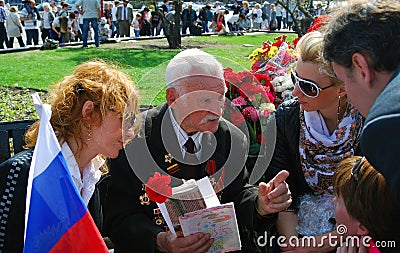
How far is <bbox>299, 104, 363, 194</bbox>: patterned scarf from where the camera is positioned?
9.20 ft

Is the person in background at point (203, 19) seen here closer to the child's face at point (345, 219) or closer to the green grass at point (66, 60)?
the green grass at point (66, 60)

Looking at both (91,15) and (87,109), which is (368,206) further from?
(91,15)

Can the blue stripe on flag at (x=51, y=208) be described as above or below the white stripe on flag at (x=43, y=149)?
below

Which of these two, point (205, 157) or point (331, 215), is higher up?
point (205, 157)

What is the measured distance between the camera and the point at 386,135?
1.20m

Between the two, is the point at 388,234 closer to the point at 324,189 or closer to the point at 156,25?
the point at 324,189

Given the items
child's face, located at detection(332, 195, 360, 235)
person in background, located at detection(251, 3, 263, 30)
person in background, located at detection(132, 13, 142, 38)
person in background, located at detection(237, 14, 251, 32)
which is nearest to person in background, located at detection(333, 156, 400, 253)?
child's face, located at detection(332, 195, 360, 235)

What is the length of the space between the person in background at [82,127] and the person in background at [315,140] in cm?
95

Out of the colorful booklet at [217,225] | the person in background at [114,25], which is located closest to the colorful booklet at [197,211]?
the colorful booklet at [217,225]

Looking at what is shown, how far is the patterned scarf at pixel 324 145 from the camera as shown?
9.20 feet

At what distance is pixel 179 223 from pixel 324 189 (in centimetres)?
94

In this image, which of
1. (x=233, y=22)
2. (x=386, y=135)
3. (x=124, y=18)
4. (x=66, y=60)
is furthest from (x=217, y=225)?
(x=233, y=22)

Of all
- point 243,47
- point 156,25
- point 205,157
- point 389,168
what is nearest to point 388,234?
point 389,168

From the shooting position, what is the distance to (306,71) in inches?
109
